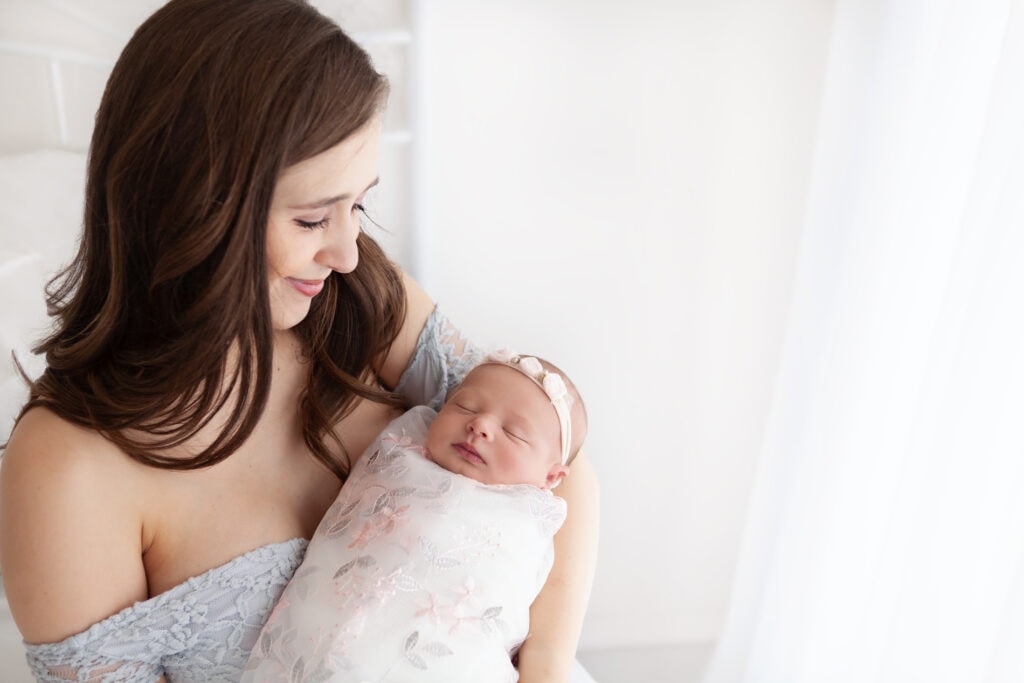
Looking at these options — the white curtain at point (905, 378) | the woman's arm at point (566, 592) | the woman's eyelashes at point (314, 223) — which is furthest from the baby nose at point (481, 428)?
the white curtain at point (905, 378)

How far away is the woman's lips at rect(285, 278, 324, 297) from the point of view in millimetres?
1121

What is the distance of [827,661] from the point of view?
1589 millimetres

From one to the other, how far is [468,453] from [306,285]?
0.33 meters

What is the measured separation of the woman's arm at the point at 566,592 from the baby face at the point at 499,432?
0.29 ft

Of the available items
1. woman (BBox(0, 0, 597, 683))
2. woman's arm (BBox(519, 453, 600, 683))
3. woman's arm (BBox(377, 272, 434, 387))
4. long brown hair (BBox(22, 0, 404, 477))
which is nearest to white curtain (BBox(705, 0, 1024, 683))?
woman's arm (BBox(519, 453, 600, 683))

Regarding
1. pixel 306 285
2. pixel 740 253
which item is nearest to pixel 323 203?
pixel 306 285

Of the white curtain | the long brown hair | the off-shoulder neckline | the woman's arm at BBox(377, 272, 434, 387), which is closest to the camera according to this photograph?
the long brown hair

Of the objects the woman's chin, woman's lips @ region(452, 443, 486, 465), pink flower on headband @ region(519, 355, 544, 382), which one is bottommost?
woman's lips @ region(452, 443, 486, 465)

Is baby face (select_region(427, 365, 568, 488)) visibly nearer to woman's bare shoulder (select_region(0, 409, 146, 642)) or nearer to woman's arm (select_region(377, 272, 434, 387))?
woman's arm (select_region(377, 272, 434, 387))

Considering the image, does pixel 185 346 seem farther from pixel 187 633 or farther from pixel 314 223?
pixel 187 633

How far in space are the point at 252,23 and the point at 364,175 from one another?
210 mm

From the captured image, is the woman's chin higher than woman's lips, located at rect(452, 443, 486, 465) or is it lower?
higher

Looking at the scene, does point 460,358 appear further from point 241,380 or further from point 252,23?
point 252,23

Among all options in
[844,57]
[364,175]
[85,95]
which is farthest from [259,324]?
[844,57]
